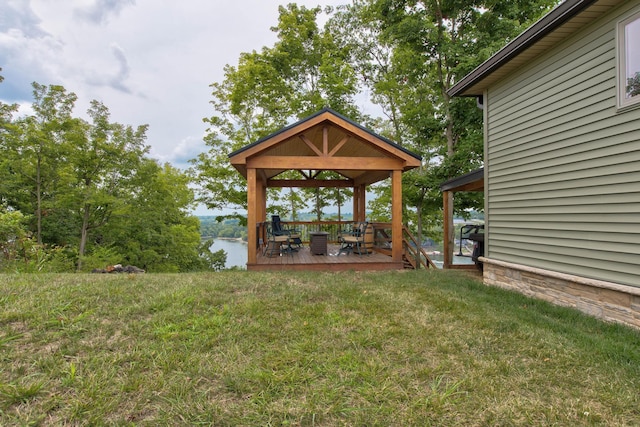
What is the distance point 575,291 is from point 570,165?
1.74 meters

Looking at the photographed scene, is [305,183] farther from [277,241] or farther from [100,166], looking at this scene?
[100,166]

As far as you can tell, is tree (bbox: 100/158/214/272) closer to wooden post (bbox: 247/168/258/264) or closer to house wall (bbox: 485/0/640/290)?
wooden post (bbox: 247/168/258/264)

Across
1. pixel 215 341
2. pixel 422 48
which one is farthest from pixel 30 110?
→ pixel 422 48

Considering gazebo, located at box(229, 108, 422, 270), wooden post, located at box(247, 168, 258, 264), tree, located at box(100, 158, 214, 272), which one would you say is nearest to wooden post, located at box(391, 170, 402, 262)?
gazebo, located at box(229, 108, 422, 270)

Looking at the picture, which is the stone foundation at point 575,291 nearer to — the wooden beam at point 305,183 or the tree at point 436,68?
the wooden beam at point 305,183

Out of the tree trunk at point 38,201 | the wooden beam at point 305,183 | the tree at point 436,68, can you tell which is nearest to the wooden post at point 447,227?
the tree at point 436,68

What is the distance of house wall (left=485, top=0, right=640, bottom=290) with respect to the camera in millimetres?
3391

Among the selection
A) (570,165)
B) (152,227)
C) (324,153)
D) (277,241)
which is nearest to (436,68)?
(324,153)

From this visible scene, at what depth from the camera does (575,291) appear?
3926 millimetres

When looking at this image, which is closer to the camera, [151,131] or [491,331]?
[491,331]

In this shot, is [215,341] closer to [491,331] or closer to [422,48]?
[491,331]

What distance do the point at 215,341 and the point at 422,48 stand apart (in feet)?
42.1

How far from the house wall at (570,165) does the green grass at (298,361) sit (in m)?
0.93

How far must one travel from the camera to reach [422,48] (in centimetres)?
1153
